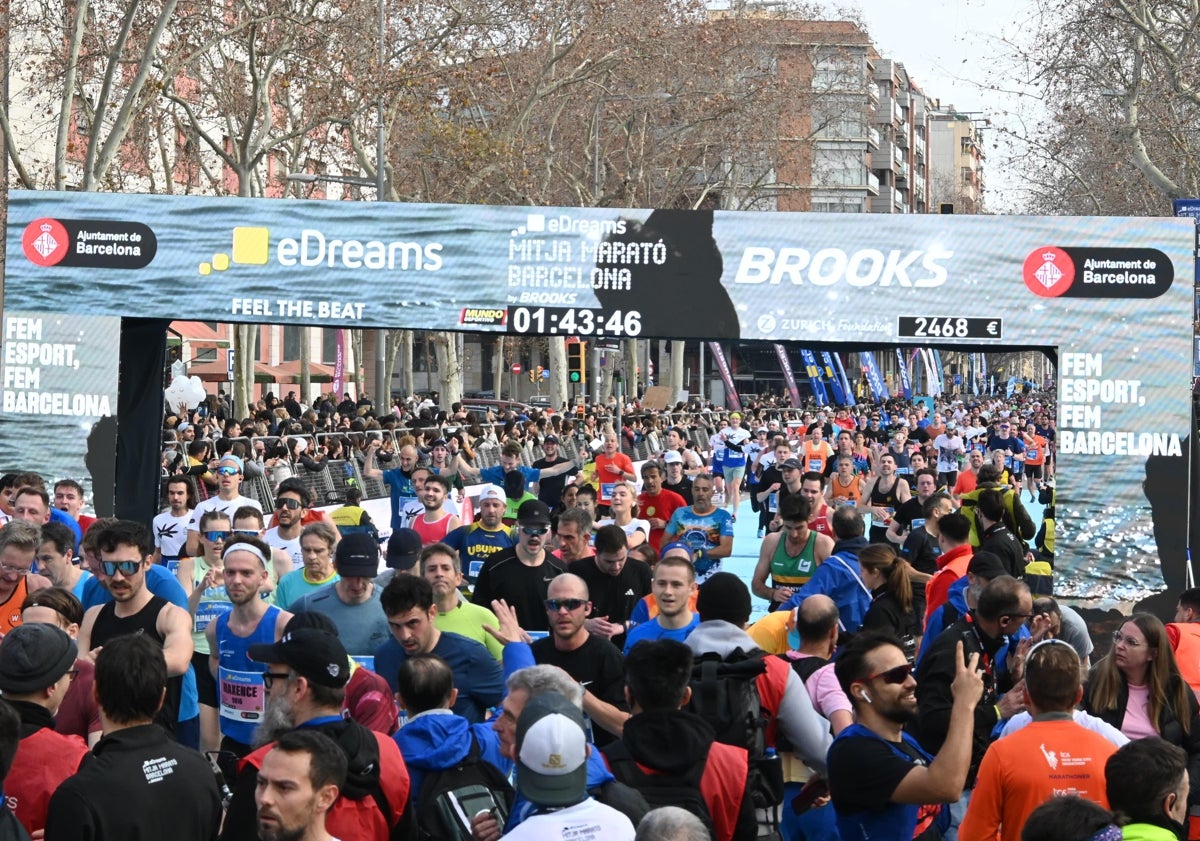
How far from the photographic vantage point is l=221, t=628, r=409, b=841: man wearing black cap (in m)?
4.58

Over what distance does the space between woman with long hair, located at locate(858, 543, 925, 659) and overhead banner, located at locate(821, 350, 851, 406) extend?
169 ft

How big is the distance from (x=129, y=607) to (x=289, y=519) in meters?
3.67

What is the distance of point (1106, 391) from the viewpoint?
14.0 meters

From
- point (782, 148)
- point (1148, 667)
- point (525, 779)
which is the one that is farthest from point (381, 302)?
point (782, 148)

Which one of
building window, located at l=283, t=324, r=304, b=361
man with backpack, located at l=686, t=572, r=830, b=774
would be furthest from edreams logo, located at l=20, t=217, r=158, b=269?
building window, located at l=283, t=324, r=304, b=361

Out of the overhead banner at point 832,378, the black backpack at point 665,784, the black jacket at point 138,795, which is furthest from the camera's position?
the overhead banner at point 832,378

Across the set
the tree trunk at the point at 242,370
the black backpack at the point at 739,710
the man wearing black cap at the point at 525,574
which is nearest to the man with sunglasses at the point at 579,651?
the black backpack at the point at 739,710

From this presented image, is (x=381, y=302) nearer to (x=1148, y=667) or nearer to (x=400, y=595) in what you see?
(x=400, y=595)

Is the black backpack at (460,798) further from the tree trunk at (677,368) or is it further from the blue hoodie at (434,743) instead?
the tree trunk at (677,368)

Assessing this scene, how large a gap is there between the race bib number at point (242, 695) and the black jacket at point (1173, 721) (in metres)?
3.31

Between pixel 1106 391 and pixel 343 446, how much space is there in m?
16.7

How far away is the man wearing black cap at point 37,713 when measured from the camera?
495 centimetres

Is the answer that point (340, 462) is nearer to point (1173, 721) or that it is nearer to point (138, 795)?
point (1173, 721)

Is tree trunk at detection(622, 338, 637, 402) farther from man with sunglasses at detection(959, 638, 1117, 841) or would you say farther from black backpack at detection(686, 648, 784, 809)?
man with sunglasses at detection(959, 638, 1117, 841)
